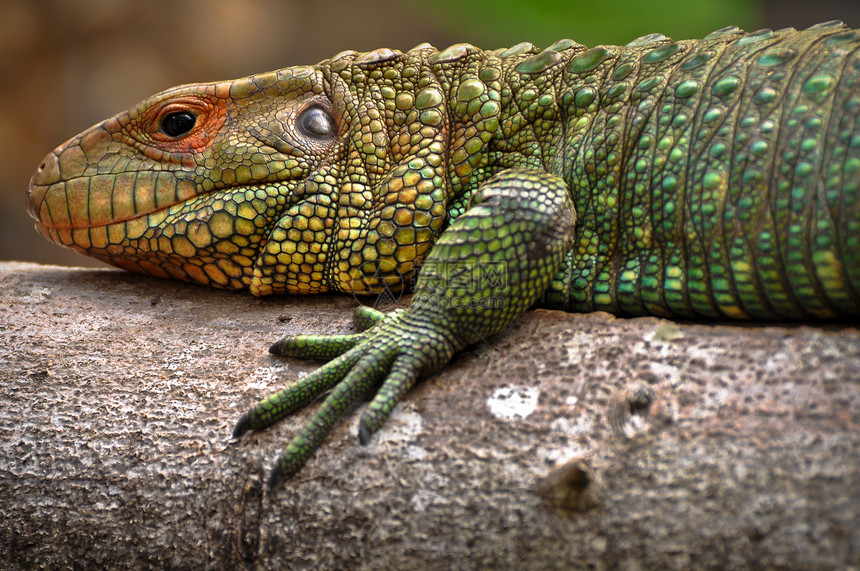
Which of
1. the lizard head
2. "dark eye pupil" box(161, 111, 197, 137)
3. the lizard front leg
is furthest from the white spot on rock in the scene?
"dark eye pupil" box(161, 111, 197, 137)

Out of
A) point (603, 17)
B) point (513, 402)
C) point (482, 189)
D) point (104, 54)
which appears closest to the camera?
point (513, 402)

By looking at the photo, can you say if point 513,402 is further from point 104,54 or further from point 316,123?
point 104,54

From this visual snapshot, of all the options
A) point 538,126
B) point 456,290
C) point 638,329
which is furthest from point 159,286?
point 638,329

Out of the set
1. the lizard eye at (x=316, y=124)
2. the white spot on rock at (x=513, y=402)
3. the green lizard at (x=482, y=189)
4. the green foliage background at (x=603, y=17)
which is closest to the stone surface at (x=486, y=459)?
the white spot on rock at (x=513, y=402)

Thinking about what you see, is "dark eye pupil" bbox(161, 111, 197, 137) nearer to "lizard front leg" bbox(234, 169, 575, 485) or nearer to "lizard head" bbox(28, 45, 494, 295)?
"lizard head" bbox(28, 45, 494, 295)
